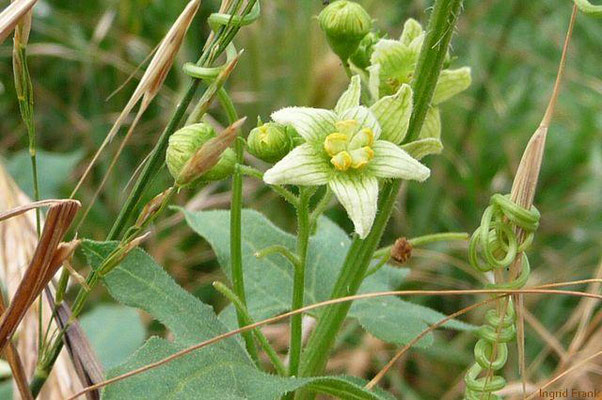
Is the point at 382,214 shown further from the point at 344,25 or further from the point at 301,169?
the point at 344,25

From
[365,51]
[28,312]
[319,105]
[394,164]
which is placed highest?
[365,51]

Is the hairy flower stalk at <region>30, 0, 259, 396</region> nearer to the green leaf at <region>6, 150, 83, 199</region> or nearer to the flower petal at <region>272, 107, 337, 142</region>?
the flower petal at <region>272, 107, 337, 142</region>

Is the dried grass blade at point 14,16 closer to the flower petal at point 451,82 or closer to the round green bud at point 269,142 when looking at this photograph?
the round green bud at point 269,142

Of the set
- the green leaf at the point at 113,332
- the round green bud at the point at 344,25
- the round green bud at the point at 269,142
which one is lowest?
the green leaf at the point at 113,332

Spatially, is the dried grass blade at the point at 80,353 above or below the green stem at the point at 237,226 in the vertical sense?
below

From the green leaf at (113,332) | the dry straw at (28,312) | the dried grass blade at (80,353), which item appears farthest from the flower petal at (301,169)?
the green leaf at (113,332)

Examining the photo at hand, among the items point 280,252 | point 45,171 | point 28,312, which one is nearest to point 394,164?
point 280,252

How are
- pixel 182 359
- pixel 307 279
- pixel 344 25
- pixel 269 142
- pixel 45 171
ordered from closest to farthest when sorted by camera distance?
pixel 182 359 → pixel 269 142 → pixel 344 25 → pixel 307 279 → pixel 45 171

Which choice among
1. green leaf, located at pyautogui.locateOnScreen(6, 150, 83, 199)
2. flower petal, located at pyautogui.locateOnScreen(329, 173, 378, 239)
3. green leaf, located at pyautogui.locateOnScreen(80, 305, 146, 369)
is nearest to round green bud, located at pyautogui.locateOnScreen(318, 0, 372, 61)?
flower petal, located at pyautogui.locateOnScreen(329, 173, 378, 239)
